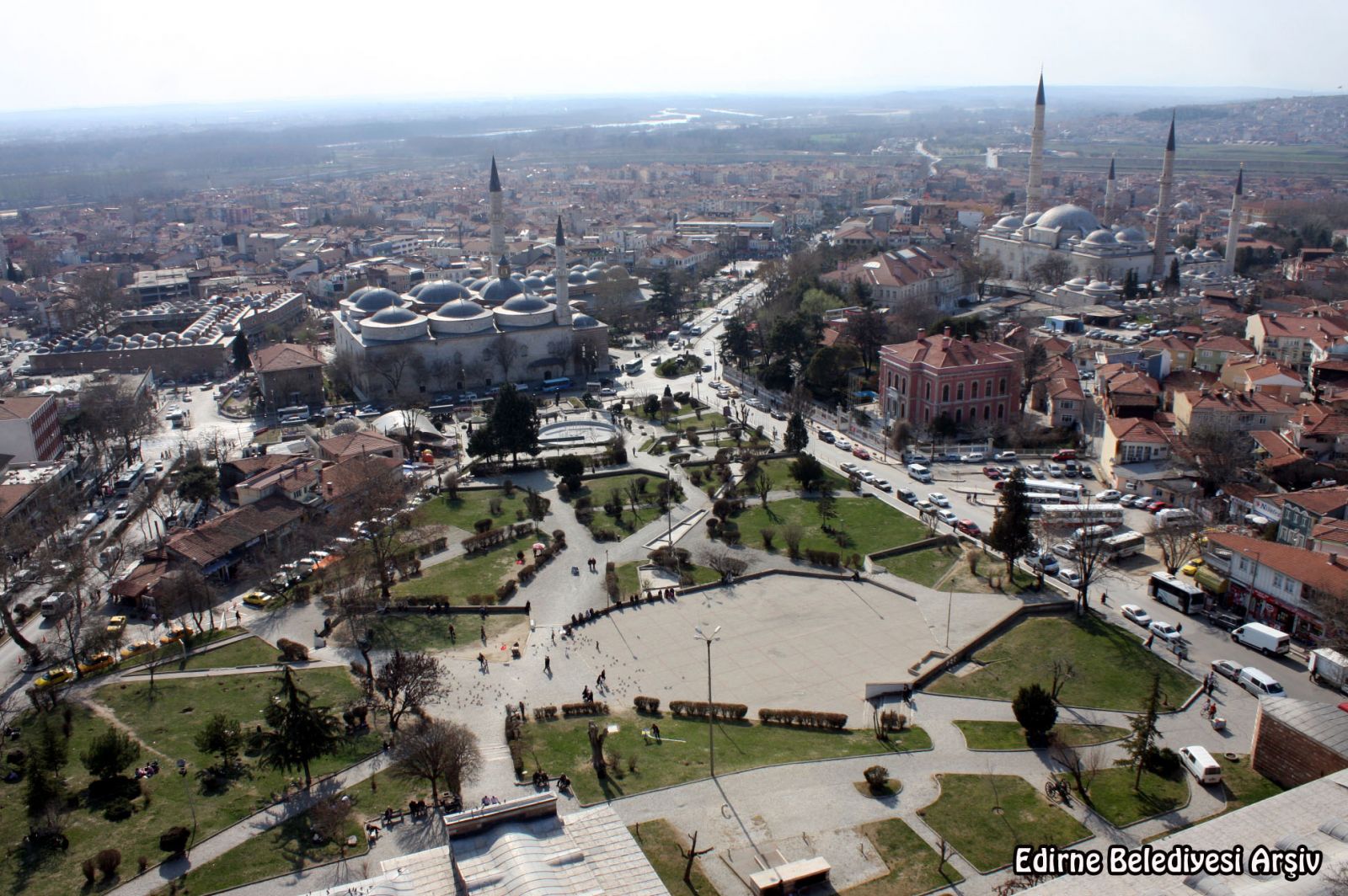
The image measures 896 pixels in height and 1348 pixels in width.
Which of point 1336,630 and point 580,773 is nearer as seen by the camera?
point 580,773

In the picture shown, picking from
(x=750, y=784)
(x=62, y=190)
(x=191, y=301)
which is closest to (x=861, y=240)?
(x=191, y=301)

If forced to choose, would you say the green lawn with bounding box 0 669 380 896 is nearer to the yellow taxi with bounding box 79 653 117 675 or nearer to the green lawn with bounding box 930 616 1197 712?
the yellow taxi with bounding box 79 653 117 675

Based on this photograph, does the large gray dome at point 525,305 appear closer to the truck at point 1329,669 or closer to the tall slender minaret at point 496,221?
the tall slender minaret at point 496,221

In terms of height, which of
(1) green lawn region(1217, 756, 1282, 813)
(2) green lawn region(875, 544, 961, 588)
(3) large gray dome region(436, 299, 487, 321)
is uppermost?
(3) large gray dome region(436, 299, 487, 321)

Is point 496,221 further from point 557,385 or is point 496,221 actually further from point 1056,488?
point 1056,488

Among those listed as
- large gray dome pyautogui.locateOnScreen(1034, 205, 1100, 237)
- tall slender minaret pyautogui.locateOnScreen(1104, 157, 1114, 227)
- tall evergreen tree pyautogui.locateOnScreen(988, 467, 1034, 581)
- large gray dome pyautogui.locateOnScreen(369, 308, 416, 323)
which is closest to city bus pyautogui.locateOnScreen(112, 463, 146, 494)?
large gray dome pyautogui.locateOnScreen(369, 308, 416, 323)

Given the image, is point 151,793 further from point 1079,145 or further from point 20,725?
point 1079,145

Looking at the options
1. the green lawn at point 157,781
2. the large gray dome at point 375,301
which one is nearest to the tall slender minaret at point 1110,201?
the large gray dome at point 375,301
